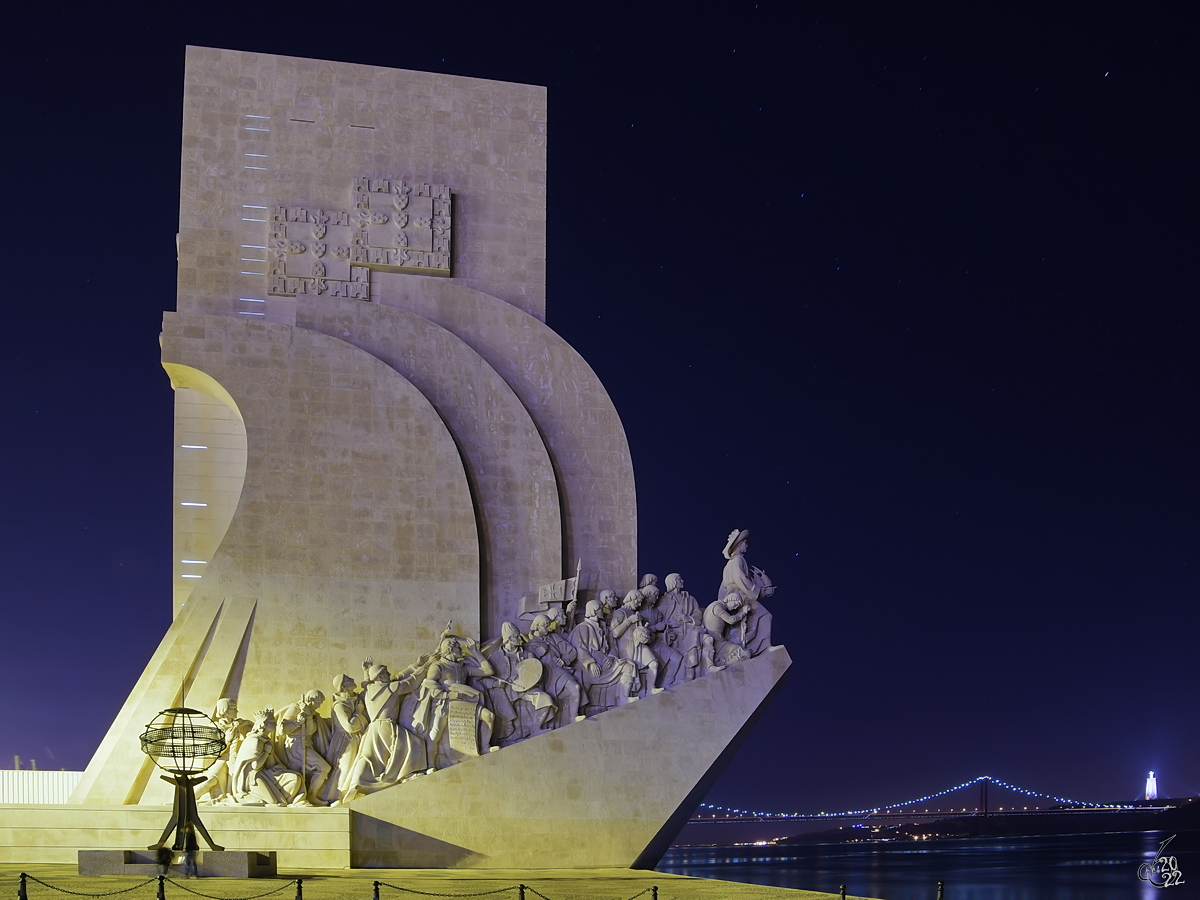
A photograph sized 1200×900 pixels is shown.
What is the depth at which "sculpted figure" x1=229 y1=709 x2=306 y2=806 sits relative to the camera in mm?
12398

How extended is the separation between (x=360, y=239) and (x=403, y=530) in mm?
3197

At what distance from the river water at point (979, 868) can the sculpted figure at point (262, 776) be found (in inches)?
216

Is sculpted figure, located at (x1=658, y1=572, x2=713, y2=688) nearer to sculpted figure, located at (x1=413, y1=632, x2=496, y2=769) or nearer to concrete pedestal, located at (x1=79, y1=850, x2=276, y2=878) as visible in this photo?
sculpted figure, located at (x1=413, y1=632, x2=496, y2=769)

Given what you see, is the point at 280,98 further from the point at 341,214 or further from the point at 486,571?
the point at 486,571

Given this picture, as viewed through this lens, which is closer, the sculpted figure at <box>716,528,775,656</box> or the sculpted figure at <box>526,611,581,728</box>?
the sculpted figure at <box>526,611,581,728</box>

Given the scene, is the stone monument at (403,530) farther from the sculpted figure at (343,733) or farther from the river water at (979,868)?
the river water at (979,868)

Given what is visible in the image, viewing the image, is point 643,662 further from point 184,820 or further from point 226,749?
point 184,820

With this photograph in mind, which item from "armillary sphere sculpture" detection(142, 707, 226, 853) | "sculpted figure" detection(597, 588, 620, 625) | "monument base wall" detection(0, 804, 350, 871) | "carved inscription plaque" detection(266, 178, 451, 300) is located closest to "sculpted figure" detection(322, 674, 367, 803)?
"monument base wall" detection(0, 804, 350, 871)

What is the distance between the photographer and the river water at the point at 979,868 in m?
17.1

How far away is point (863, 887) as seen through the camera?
17.6m

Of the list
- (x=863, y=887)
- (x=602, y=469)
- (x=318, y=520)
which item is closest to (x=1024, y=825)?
(x=863, y=887)

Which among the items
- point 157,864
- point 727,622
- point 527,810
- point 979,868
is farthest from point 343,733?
point 979,868

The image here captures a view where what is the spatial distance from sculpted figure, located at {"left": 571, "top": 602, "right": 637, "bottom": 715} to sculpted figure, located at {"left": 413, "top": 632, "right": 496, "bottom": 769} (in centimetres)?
99

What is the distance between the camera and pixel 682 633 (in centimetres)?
1398
